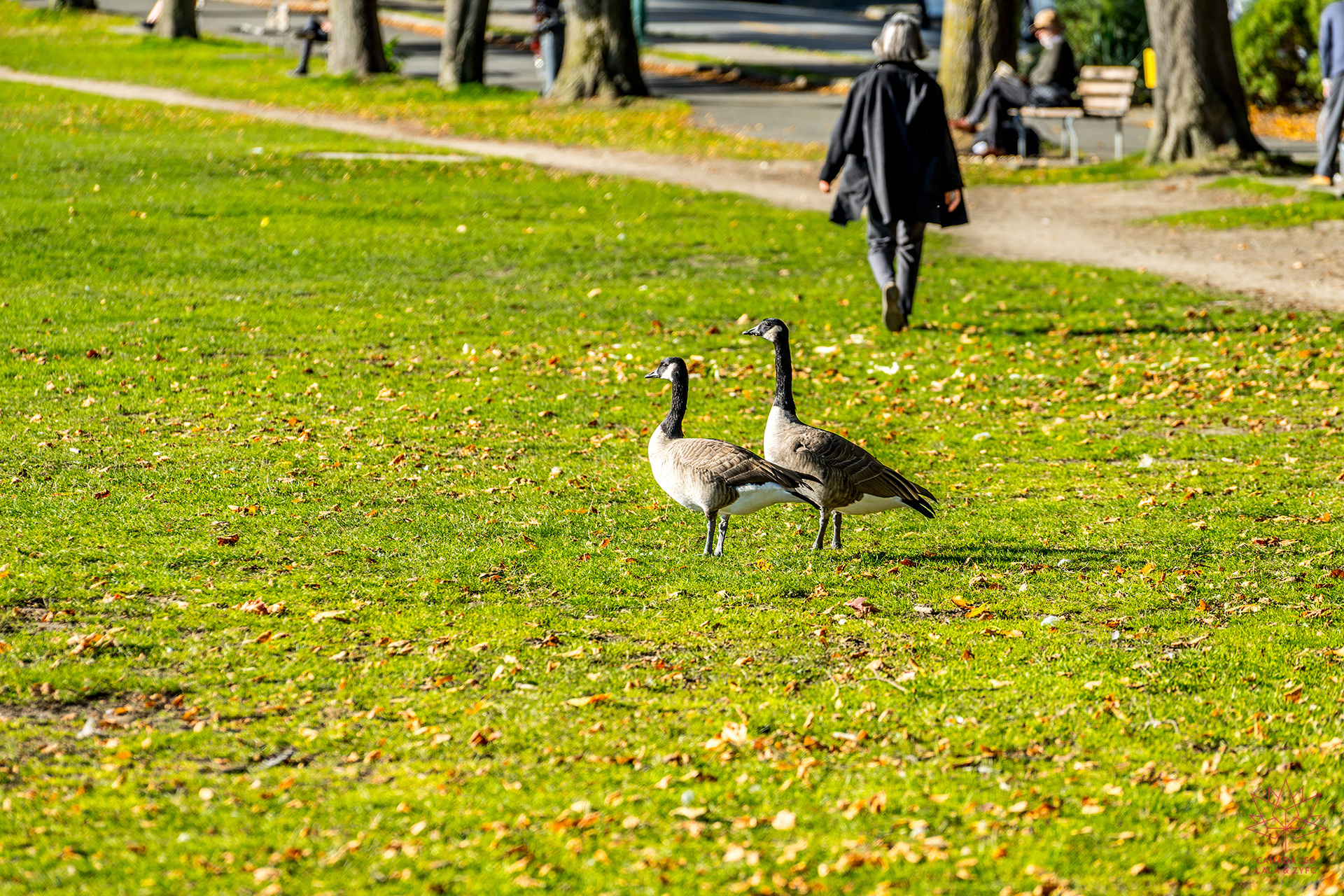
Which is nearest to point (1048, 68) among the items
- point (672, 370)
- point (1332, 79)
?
point (1332, 79)

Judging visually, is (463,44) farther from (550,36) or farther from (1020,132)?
(1020,132)

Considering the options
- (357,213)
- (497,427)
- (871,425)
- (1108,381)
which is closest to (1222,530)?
(871,425)

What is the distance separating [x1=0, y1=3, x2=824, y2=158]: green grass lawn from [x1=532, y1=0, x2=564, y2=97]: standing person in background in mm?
733

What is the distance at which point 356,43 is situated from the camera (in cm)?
3183

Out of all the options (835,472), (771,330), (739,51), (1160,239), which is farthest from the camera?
(739,51)

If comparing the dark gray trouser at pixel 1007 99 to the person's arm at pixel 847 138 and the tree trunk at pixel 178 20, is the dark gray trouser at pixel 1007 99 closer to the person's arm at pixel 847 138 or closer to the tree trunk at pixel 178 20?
the person's arm at pixel 847 138

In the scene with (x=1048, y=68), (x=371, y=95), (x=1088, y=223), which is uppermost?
(x=1048, y=68)

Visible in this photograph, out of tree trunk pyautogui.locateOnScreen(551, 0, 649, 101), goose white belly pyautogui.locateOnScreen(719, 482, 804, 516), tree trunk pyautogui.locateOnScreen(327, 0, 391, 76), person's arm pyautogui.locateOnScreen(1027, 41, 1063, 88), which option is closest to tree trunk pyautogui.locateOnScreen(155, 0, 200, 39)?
tree trunk pyautogui.locateOnScreen(327, 0, 391, 76)

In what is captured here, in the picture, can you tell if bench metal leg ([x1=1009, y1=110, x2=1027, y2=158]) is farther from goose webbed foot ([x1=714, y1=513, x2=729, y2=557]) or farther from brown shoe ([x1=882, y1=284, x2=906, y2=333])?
goose webbed foot ([x1=714, y1=513, x2=729, y2=557])

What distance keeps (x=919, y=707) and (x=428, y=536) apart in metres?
3.27

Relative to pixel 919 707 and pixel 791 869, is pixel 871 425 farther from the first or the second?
pixel 791 869

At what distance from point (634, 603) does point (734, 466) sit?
85 centimetres

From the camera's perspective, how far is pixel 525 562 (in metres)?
7.81

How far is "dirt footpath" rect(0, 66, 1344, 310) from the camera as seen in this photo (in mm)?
15961
